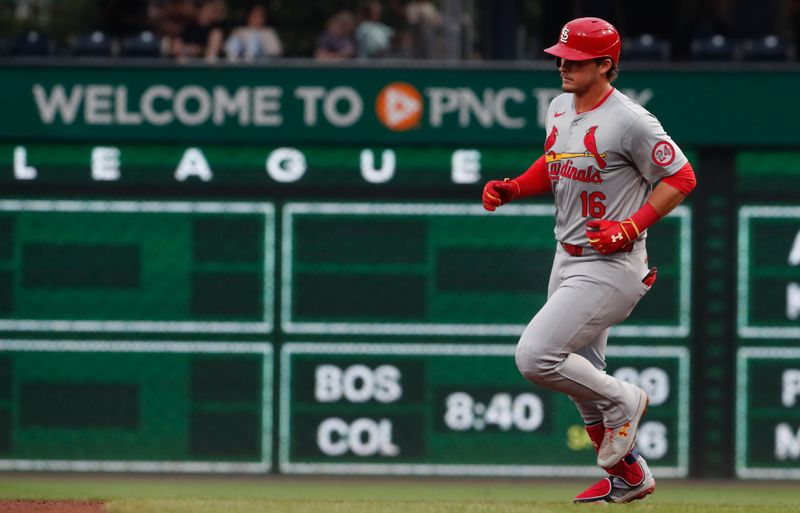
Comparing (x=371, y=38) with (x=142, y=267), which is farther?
(x=371, y=38)

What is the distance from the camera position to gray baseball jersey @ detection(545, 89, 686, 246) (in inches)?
272

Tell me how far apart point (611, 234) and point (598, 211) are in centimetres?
28

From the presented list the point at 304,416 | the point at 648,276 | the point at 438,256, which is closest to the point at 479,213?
the point at 438,256

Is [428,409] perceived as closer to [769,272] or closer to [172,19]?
[769,272]

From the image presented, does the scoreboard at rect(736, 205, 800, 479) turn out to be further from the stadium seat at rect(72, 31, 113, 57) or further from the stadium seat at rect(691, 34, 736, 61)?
the stadium seat at rect(72, 31, 113, 57)

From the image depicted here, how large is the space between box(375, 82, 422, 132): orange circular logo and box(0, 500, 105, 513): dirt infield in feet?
13.1

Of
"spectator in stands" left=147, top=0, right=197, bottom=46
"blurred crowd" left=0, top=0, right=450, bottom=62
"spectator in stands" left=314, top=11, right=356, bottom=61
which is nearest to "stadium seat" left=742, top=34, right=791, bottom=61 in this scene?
"blurred crowd" left=0, top=0, right=450, bottom=62

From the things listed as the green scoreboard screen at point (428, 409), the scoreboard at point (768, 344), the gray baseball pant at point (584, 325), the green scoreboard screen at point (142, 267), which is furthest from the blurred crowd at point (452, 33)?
the gray baseball pant at point (584, 325)

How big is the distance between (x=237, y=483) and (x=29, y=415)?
147 centimetres

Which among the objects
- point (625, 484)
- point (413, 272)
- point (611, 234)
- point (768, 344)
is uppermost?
point (611, 234)

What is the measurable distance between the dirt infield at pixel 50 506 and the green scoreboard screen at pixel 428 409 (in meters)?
→ 3.31

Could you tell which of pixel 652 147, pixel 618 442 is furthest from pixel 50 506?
pixel 652 147

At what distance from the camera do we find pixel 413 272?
11.0m

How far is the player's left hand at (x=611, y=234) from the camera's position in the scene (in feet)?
22.2
